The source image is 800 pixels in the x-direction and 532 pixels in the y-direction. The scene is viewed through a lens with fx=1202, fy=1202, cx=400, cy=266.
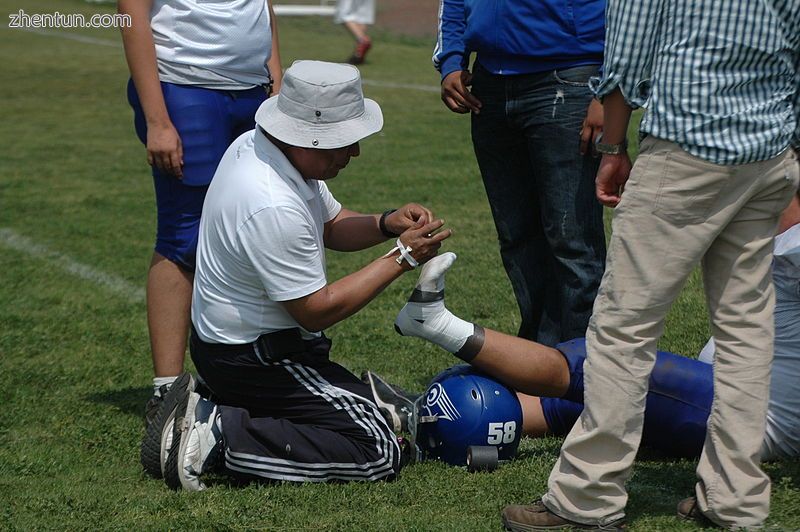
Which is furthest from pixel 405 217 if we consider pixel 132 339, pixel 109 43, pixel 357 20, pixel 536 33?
pixel 109 43

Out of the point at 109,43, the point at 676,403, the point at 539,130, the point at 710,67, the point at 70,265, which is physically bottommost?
the point at 109,43

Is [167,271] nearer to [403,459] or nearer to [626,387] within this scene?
[403,459]

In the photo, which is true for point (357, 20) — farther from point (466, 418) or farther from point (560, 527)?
point (560, 527)

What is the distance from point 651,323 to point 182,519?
5.00 feet

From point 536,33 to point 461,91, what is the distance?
433 millimetres

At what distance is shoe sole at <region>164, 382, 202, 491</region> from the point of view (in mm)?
3945

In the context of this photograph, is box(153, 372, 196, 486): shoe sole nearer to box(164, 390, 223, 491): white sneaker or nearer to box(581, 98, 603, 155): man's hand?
box(164, 390, 223, 491): white sneaker

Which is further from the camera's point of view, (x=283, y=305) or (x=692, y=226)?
(x=283, y=305)

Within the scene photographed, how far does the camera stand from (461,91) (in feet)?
15.4

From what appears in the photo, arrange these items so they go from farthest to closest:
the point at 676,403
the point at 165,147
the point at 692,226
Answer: the point at 165,147 → the point at 676,403 → the point at 692,226

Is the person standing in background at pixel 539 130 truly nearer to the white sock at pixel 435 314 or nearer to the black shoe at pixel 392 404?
the white sock at pixel 435 314

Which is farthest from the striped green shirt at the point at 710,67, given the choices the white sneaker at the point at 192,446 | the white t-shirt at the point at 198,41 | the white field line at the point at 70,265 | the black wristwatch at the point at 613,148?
the white field line at the point at 70,265

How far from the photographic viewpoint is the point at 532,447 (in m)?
4.29

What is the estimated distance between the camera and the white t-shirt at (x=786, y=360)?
397 cm
